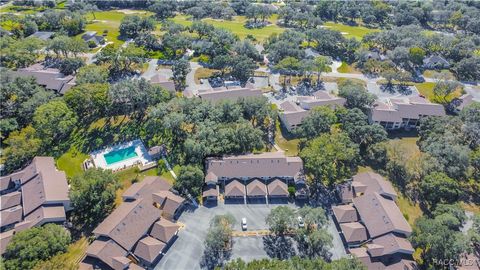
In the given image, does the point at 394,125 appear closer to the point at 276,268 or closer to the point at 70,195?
the point at 276,268

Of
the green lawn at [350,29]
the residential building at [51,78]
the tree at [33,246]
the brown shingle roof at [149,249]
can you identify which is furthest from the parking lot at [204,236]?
the green lawn at [350,29]

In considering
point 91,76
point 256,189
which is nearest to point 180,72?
point 91,76

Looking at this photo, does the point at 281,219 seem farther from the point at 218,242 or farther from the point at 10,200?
the point at 10,200

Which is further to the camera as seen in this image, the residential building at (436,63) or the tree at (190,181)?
the residential building at (436,63)

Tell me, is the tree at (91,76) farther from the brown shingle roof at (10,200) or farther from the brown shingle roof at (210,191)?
the brown shingle roof at (210,191)

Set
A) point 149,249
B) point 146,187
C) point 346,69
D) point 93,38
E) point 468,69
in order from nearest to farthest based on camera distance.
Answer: point 149,249
point 146,187
point 468,69
point 346,69
point 93,38

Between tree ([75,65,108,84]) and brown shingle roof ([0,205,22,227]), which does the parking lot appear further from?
tree ([75,65,108,84])
